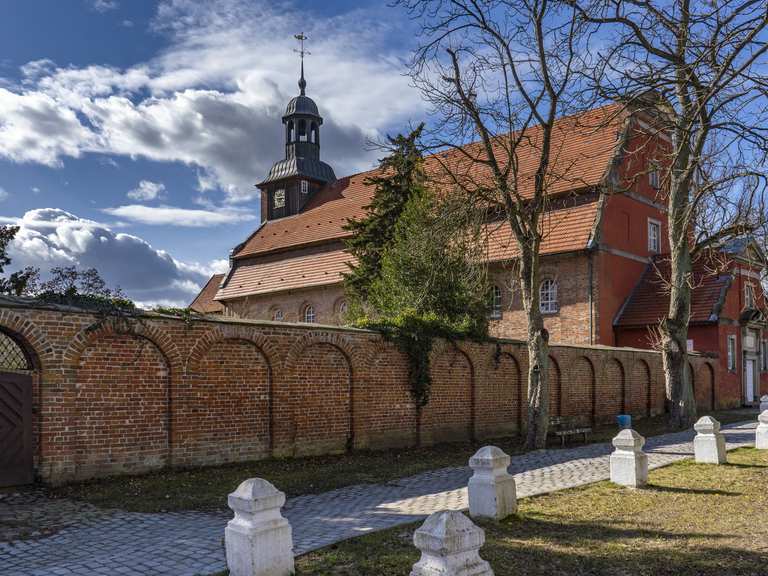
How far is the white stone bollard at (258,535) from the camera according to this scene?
5738 mm

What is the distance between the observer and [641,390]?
25281 millimetres

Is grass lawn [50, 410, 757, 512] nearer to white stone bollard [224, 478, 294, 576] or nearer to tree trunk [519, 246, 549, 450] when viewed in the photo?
tree trunk [519, 246, 549, 450]

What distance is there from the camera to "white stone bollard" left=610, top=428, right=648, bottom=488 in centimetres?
1043

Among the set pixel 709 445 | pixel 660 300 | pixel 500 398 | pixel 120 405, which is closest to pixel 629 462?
pixel 709 445

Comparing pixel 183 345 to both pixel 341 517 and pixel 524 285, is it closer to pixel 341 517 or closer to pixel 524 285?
pixel 341 517

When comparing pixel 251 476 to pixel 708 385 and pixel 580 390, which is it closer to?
pixel 580 390

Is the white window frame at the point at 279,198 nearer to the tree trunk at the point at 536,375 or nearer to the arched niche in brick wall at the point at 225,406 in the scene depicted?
the tree trunk at the point at 536,375

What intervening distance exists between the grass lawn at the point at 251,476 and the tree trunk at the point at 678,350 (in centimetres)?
620

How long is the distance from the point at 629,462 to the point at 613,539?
3.37 meters

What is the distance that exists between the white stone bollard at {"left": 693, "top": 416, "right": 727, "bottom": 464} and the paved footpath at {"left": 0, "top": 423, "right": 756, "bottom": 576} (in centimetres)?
190

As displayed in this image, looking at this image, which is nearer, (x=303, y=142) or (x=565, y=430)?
(x=565, y=430)

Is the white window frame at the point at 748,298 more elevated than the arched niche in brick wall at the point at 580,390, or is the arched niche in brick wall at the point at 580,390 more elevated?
the white window frame at the point at 748,298

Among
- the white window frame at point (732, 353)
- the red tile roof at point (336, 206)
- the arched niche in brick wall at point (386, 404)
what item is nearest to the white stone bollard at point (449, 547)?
the arched niche in brick wall at point (386, 404)

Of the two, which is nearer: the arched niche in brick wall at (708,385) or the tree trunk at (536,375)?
the tree trunk at (536,375)
